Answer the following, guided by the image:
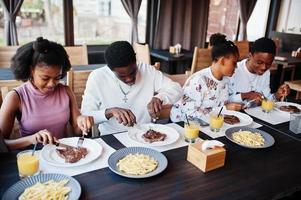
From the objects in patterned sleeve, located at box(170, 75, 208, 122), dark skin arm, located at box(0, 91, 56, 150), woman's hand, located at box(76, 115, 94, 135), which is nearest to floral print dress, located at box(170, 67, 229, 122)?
patterned sleeve, located at box(170, 75, 208, 122)

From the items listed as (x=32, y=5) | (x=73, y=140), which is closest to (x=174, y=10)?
(x=32, y=5)

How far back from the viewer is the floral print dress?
192 centimetres

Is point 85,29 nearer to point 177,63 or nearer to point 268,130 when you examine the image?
point 177,63

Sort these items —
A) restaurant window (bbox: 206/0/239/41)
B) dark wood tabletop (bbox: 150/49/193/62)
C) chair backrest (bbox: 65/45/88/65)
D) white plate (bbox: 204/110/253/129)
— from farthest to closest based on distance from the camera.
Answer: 1. restaurant window (bbox: 206/0/239/41)
2. dark wood tabletop (bbox: 150/49/193/62)
3. chair backrest (bbox: 65/45/88/65)
4. white plate (bbox: 204/110/253/129)

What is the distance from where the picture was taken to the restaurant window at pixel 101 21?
4.27 meters

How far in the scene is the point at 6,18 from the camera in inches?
146

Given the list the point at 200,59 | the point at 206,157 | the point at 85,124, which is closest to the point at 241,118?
the point at 206,157

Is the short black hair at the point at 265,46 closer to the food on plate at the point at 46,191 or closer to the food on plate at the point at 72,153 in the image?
the food on plate at the point at 72,153

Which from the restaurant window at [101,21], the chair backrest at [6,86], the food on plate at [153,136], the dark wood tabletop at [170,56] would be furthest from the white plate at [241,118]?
the restaurant window at [101,21]

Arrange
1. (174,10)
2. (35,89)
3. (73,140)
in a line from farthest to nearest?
(174,10) → (35,89) → (73,140)

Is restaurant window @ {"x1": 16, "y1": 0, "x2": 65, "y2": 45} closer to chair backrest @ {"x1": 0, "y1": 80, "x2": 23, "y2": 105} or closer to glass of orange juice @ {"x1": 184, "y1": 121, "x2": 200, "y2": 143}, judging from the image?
chair backrest @ {"x1": 0, "y1": 80, "x2": 23, "y2": 105}

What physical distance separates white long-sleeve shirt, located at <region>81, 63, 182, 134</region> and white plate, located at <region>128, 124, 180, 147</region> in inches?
9.2

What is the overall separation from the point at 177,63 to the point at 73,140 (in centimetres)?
331

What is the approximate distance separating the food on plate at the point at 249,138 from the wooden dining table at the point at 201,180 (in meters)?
0.08
